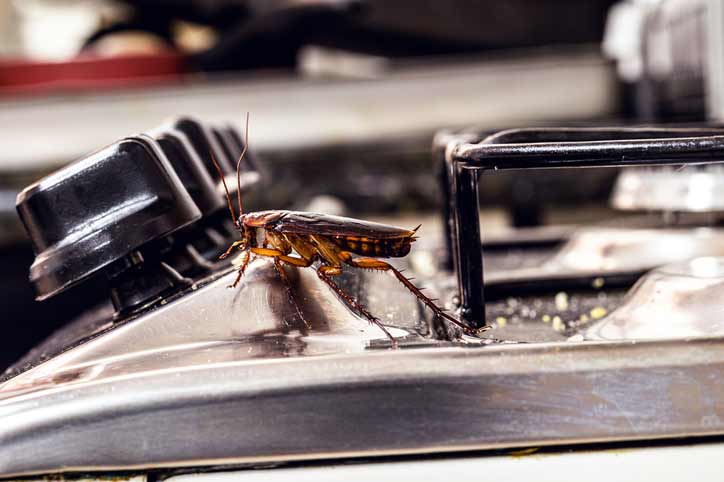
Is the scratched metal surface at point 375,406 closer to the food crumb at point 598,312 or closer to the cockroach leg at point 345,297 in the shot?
the cockroach leg at point 345,297

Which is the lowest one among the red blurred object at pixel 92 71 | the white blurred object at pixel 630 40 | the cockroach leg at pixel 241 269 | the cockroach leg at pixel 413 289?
the cockroach leg at pixel 413 289

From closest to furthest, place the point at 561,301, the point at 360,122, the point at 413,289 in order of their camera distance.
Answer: the point at 413,289, the point at 561,301, the point at 360,122

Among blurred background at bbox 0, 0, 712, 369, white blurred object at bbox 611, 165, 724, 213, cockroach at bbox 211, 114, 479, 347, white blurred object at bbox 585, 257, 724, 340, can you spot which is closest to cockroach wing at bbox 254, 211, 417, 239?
cockroach at bbox 211, 114, 479, 347

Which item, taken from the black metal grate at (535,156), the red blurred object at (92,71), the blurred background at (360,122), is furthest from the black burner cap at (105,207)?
the red blurred object at (92,71)

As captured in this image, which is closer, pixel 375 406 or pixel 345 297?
pixel 375 406

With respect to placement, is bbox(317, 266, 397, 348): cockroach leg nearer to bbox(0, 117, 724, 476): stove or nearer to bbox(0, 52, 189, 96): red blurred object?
bbox(0, 117, 724, 476): stove

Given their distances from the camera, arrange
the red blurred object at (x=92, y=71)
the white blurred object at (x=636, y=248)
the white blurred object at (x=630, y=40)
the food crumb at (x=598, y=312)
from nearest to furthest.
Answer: the food crumb at (x=598, y=312)
the white blurred object at (x=636, y=248)
the white blurred object at (x=630, y=40)
the red blurred object at (x=92, y=71)

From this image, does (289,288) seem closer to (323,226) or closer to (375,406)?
(323,226)

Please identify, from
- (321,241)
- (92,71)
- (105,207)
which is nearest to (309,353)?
(321,241)
